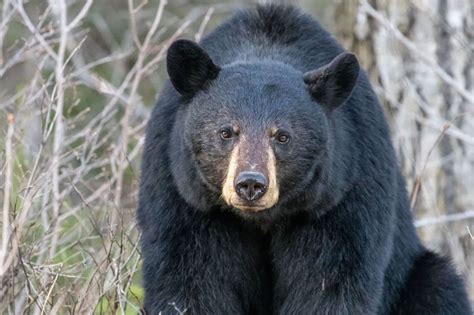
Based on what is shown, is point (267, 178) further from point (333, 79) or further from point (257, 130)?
point (333, 79)

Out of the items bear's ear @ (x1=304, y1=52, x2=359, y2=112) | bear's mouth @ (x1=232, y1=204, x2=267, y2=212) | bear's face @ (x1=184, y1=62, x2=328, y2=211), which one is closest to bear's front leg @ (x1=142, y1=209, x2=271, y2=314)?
bear's face @ (x1=184, y1=62, x2=328, y2=211)

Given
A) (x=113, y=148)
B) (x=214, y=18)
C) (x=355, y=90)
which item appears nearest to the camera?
(x=355, y=90)

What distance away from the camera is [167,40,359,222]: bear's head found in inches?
222

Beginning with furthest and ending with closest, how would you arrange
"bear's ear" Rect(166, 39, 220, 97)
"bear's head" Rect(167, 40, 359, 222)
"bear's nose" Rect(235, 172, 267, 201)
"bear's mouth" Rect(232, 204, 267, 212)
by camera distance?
"bear's ear" Rect(166, 39, 220, 97) < "bear's head" Rect(167, 40, 359, 222) < "bear's mouth" Rect(232, 204, 267, 212) < "bear's nose" Rect(235, 172, 267, 201)

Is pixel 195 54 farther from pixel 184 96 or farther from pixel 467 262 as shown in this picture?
pixel 467 262

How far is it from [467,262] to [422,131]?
1.01 meters

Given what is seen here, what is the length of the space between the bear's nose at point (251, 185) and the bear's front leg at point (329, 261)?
66cm

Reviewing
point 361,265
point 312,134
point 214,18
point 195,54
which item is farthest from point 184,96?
point 214,18

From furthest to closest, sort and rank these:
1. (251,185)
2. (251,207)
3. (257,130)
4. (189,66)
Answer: (189,66)
(257,130)
(251,207)
(251,185)

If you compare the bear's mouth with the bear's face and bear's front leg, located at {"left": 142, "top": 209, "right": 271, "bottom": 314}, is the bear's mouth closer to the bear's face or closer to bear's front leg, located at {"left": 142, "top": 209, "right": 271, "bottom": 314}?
the bear's face

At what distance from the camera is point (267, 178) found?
216 inches

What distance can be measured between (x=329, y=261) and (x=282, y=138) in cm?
74

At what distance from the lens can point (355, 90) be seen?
629 cm

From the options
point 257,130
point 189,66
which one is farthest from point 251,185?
point 189,66
